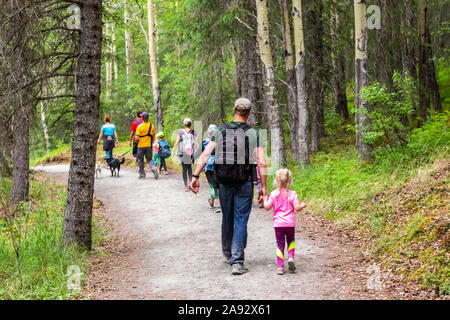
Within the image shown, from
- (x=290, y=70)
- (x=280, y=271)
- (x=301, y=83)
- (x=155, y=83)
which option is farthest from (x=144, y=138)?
(x=280, y=271)

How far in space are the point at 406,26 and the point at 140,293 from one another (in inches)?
495

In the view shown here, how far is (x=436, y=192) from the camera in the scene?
7781 mm

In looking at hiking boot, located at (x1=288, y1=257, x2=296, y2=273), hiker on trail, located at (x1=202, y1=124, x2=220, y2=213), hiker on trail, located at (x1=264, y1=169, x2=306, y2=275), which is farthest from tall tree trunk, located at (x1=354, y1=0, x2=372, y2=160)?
hiking boot, located at (x1=288, y1=257, x2=296, y2=273)

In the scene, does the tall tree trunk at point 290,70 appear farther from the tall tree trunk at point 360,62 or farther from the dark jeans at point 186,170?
the dark jeans at point 186,170

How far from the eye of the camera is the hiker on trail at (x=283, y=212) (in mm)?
6312

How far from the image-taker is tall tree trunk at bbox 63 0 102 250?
7.73 m

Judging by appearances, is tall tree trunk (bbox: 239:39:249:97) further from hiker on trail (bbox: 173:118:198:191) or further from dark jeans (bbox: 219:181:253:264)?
dark jeans (bbox: 219:181:253:264)

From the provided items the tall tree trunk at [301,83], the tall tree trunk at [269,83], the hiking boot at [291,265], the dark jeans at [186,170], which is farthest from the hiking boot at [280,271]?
the tall tree trunk at [301,83]

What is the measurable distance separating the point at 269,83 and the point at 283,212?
7.69 metres

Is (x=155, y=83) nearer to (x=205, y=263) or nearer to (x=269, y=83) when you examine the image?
(x=269, y=83)

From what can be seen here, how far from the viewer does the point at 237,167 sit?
631 centimetres

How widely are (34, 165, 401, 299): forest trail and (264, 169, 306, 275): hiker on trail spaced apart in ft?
0.88

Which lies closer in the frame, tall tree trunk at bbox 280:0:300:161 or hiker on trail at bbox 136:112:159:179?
tall tree trunk at bbox 280:0:300:161
